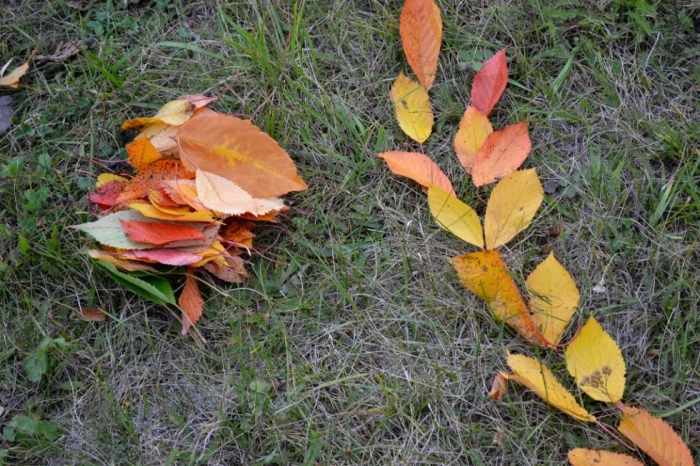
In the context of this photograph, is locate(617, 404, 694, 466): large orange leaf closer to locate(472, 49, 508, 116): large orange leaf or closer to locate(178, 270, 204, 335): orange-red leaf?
locate(472, 49, 508, 116): large orange leaf

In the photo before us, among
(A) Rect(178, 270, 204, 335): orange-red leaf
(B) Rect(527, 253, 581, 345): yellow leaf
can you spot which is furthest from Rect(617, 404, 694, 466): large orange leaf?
(A) Rect(178, 270, 204, 335): orange-red leaf

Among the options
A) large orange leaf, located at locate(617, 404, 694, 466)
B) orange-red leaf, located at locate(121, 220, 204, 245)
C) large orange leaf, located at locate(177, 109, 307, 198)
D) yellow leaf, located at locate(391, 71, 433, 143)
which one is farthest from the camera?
yellow leaf, located at locate(391, 71, 433, 143)

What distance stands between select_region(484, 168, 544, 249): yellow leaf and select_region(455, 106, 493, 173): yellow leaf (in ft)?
0.41

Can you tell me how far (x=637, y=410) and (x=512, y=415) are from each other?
270mm

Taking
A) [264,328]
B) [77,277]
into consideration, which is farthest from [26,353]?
[264,328]

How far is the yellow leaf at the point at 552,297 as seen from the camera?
1.71 metres

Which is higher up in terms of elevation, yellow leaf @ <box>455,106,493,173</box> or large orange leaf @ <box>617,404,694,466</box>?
yellow leaf @ <box>455,106,493,173</box>

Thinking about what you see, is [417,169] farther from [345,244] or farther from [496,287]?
[496,287]

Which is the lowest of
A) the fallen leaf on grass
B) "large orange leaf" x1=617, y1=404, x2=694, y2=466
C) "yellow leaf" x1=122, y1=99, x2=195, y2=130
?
the fallen leaf on grass

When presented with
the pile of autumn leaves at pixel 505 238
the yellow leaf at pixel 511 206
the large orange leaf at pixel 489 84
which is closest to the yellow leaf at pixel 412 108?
the pile of autumn leaves at pixel 505 238

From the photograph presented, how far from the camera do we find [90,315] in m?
1.81

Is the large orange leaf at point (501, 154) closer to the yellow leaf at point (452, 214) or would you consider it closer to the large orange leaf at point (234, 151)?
the yellow leaf at point (452, 214)

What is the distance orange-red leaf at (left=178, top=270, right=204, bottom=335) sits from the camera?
1.78 m

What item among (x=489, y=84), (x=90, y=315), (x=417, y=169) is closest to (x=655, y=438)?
(x=417, y=169)
